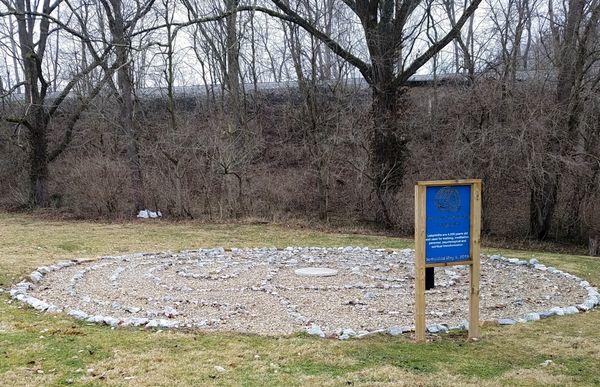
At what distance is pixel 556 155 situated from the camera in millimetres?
13500

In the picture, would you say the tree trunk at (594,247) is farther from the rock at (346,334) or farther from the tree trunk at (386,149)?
the rock at (346,334)

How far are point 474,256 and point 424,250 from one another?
23.1 inches

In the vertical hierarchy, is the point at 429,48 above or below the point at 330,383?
above

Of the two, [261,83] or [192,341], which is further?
[261,83]

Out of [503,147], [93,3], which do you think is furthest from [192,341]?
[93,3]

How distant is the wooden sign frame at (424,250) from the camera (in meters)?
5.25

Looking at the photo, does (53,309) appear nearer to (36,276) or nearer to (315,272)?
(36,276)

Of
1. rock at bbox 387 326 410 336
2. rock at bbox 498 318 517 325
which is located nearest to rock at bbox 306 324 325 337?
rock at bbox 387 326 410 336

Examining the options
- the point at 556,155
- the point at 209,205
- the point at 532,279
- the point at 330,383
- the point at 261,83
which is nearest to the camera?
the point at 330,383

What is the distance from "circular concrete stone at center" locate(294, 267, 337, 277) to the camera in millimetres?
8891

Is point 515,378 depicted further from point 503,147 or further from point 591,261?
point 503,147

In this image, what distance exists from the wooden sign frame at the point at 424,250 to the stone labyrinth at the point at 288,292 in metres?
0.38

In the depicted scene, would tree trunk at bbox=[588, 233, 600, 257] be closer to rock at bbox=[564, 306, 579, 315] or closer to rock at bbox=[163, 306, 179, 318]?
rock at bbox=[564, 306, 579, 315]

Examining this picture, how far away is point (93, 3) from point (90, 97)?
3.68 meters
